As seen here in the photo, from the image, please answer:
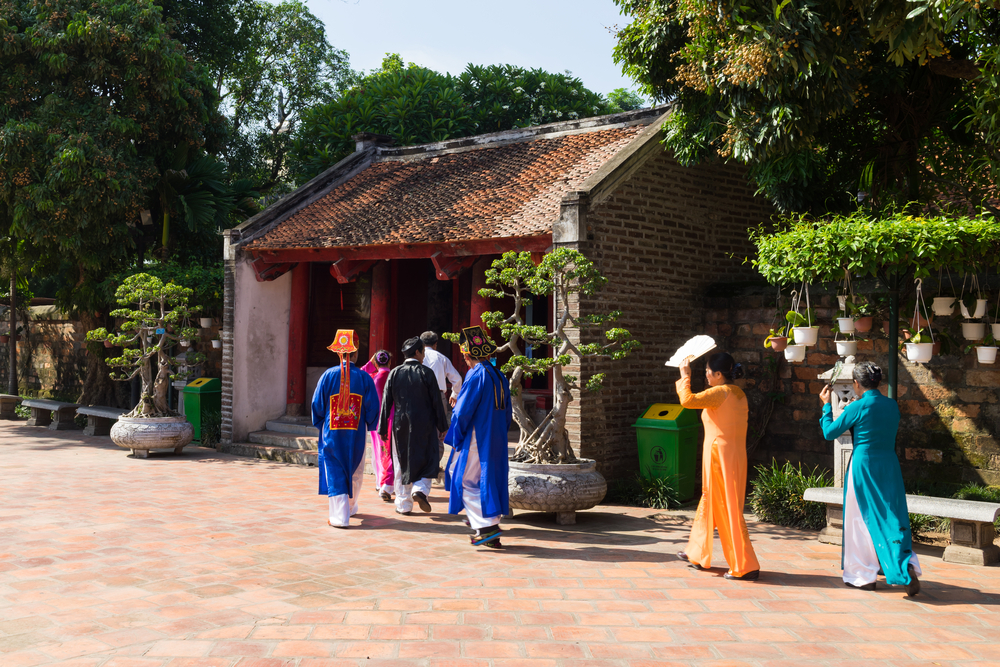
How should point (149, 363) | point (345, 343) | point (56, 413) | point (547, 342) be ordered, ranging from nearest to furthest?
point (547, 342)
point (345, 343)
point (149, 363)
point (56, 413)

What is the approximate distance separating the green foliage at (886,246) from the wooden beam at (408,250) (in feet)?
10.8

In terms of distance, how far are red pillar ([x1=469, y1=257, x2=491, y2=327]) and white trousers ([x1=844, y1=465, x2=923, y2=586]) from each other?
6443 millimetres

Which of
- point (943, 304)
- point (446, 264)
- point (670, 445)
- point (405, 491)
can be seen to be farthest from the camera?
point (446, 264)

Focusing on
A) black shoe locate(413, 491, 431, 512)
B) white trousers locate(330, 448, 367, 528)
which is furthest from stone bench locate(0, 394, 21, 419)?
black shoe locate(413, 491, 431, 512)

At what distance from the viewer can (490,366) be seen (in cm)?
775

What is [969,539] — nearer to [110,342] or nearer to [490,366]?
[490,366]

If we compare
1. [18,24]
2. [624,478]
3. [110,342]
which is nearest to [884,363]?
[624,478]

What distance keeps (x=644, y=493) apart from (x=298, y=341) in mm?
7316

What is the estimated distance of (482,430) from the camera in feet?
24.7

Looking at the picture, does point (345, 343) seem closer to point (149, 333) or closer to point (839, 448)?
point (839, 448)

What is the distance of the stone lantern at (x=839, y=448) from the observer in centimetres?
741

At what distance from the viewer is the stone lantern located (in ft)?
24.3

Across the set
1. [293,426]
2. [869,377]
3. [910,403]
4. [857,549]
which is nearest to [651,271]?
[910,403]

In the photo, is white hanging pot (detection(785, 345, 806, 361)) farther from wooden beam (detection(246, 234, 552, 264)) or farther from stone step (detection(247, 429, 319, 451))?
stone step (detection(247, 429, 319, 451))
